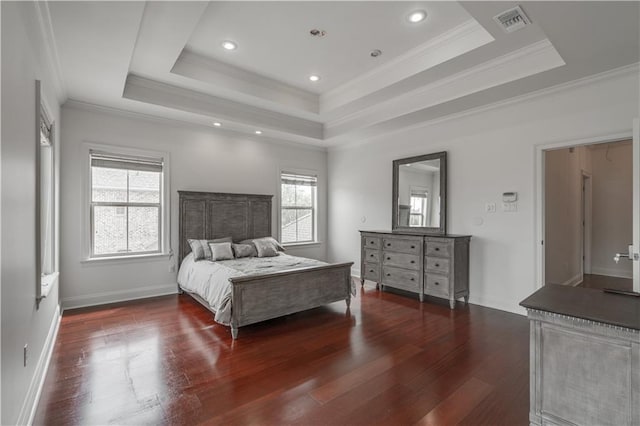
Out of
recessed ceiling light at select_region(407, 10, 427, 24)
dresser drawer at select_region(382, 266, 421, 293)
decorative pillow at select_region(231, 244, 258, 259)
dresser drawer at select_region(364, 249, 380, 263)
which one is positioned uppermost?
recessed ceiling light at select_region(407, 10, 427, 24)

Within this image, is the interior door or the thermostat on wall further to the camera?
the thermostat on wall

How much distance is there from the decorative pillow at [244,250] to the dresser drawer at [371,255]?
1.85 m

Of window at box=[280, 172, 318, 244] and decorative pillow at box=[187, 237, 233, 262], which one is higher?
window at box=[280, 172, 318, 244]

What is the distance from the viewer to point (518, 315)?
3934 mm

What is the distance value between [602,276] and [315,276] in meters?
5.78

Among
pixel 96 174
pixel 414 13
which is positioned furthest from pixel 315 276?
pixel 96 174

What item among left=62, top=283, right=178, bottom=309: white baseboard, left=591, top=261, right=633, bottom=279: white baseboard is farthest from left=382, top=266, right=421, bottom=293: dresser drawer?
left=591, top=261, right=633, bottom=279: white baseboard

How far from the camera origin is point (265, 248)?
16.8 feet

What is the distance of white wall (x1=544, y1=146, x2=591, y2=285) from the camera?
4520 mm

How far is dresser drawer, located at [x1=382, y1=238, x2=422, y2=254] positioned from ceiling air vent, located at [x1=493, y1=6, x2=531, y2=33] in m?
2.77

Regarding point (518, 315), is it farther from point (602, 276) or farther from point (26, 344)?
point (26, 344)

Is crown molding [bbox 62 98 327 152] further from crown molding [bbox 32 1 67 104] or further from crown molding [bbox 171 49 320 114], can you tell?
crown molding [bbox 171 49 320 114]

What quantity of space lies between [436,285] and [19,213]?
4358mm

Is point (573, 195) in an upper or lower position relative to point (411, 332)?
upper
